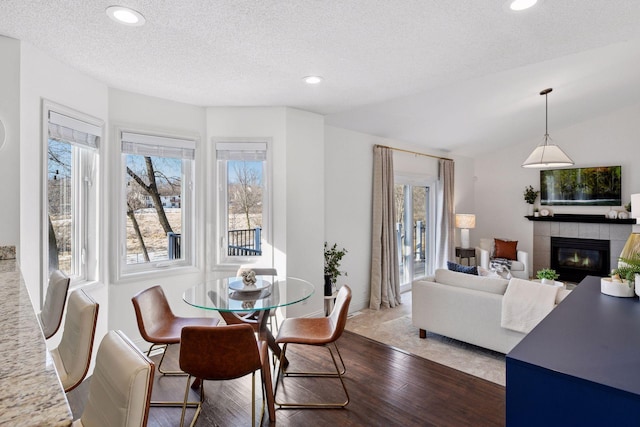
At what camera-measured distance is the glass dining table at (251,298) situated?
7.45 feet

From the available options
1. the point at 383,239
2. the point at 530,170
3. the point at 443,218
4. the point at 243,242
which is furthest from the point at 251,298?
the point at 530,170

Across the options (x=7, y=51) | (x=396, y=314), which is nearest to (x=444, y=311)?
(x=396, y=314)

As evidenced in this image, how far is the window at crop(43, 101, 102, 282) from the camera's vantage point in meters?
2.56

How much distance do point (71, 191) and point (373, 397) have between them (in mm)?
2847

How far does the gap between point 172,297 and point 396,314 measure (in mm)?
2779

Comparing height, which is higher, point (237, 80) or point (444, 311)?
point (237, 80)

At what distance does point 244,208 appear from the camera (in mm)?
3705

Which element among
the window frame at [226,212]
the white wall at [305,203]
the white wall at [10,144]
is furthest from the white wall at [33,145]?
the white wall at [305,203]

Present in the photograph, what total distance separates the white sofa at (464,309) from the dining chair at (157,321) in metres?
2.23

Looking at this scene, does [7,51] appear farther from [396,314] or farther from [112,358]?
[396,314]

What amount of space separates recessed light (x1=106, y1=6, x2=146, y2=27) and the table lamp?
593 centimetres

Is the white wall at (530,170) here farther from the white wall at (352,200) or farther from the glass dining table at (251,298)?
the glass dining table at (251,298)

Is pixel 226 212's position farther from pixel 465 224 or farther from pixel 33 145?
pixel 465 224

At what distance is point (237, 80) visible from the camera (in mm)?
2865
